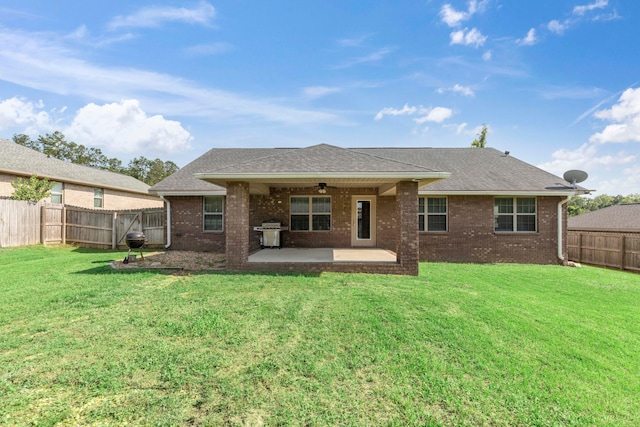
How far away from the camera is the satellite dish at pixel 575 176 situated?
36.9ft

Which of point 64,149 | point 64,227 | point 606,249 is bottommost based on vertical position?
point 606,249

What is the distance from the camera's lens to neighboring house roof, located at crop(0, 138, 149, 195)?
14688mm

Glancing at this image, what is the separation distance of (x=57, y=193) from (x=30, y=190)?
13.3 ft

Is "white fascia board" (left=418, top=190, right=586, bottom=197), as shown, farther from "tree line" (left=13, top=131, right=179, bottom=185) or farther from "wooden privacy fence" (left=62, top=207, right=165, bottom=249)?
"tree line" (left=13, top=131, right=179, bottom=185)

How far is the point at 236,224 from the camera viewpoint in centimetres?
822

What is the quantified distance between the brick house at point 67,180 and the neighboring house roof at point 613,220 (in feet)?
69.4

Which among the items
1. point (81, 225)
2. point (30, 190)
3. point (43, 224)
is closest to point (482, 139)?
point (81, 225)

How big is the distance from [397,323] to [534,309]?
292cm

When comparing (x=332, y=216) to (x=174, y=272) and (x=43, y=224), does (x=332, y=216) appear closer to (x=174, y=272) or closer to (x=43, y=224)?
(x=174, y=272)

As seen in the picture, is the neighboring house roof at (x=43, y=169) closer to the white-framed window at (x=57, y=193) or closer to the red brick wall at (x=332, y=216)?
the white-framed window at (x=57, y=193)

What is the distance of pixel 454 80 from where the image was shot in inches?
511

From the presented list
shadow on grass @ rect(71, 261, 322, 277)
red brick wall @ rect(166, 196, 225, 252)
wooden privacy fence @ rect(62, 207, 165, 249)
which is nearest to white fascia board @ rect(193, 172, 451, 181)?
shadow on grass @ rect(71, 261, 322, 277)

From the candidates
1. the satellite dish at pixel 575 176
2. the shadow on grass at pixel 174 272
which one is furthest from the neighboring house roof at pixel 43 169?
the satellite dish at pixel 575 176

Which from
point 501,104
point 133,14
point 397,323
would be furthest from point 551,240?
point 133,14
